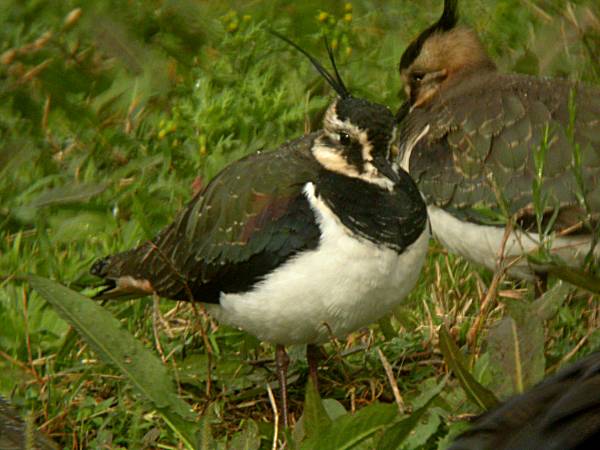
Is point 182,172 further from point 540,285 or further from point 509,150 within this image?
point 540,285

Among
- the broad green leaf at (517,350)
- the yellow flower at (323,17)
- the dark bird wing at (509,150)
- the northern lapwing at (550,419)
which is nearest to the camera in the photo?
the northern lapwing at (550,419)

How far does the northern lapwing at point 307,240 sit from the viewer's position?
504cm

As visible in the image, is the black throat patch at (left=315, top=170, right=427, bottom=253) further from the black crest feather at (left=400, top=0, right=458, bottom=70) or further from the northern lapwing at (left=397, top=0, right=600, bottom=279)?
the black crest feather at (left=400, top=0, right=458, bottom=70)

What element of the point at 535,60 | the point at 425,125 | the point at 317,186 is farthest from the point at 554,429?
the point at 535,60

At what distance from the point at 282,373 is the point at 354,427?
36.8 inches

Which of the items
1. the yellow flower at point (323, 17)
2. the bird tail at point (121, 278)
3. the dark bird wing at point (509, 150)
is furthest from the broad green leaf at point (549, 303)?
the yellow flower at point (323, 17)

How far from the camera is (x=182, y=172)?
731 centimetres

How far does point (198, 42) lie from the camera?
8625mm

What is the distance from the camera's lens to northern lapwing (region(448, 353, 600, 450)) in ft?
9.75

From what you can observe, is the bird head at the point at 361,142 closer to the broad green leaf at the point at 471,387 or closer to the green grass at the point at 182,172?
the green grass at the point at 182,172

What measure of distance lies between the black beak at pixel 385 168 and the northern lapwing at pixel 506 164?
606mm

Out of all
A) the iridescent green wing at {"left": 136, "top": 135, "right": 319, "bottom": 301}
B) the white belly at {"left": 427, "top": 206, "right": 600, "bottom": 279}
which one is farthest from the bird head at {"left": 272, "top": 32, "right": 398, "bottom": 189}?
the white belly at {"left": 427, "top": 206, "right": 600, "bottom": 279}

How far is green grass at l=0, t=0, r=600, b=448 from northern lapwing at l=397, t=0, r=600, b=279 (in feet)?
0.75

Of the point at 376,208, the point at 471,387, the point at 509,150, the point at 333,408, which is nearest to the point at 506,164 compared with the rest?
the point at 509,150
